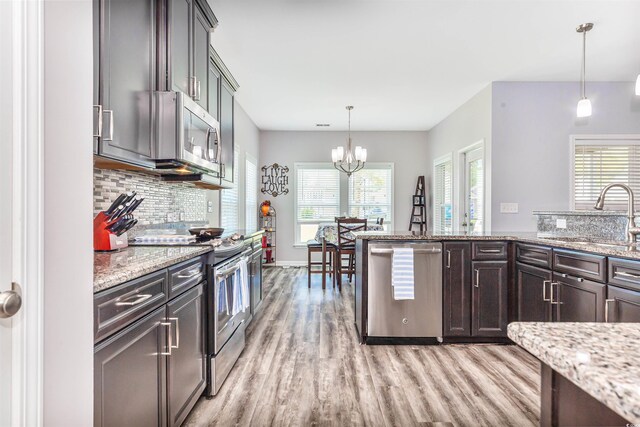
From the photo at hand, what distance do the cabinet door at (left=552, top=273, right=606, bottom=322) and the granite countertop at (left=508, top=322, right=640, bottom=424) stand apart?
6.20ft

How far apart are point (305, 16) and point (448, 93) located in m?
2.61

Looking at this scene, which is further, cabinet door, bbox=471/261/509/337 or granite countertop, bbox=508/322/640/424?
cabinet door, bbox=471/261/509/337

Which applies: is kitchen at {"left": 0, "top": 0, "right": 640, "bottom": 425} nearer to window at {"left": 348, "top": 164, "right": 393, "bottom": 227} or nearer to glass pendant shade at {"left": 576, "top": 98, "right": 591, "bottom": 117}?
glass pendant shade at {"left": 576, "top": 98, "right": 591, "bottom": 117}

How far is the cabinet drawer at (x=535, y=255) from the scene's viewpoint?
259 cm

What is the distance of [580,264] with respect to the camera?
228cm

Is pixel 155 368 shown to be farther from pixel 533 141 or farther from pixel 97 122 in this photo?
pixel 533 141

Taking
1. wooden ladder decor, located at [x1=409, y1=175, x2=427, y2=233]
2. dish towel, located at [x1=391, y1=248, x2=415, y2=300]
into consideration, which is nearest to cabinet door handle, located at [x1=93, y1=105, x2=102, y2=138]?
dish towel, located at [x1=391, y1=248, x2=415, y2=300]

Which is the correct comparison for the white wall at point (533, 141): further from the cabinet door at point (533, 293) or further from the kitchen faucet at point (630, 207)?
the kitchen faucet at point (630, 207)

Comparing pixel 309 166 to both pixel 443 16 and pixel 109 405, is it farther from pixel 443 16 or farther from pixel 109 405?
pixel 109 405

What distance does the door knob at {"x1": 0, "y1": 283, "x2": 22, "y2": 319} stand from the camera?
661mm

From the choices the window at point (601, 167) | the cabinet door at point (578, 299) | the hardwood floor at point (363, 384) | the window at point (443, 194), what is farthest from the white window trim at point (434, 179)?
the cabinet door at point (578, 299)

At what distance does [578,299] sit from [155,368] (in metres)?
2.54

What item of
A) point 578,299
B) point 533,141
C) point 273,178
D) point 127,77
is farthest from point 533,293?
point 273,178

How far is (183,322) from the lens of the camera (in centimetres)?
172
